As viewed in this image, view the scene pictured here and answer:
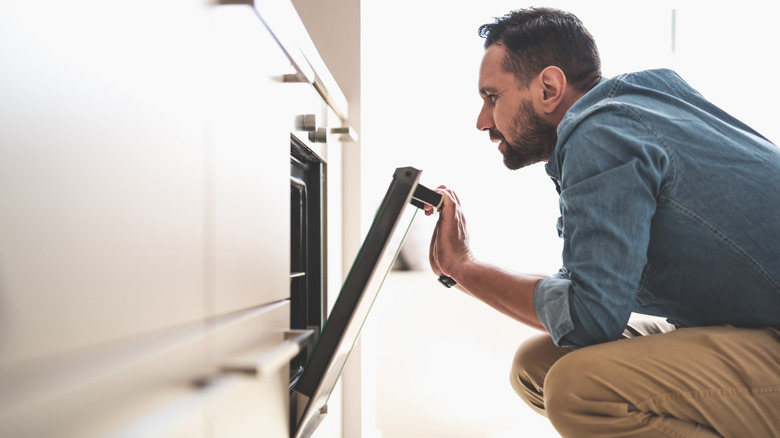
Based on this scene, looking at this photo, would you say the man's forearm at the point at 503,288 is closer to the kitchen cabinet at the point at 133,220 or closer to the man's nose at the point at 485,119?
the man's nose at the point at 485,119

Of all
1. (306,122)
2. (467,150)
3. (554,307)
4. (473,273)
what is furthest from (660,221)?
(467,150)

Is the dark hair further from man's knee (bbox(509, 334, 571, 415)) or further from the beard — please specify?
man's knee (bbox(509, 334, 571, 415))

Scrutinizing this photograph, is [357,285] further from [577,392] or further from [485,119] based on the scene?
[485,119]

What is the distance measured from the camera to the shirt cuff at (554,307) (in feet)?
3.11

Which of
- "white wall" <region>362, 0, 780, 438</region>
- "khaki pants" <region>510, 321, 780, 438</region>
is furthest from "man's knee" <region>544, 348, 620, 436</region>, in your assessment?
"white wall" <region>362, 0, 780, 438</region>

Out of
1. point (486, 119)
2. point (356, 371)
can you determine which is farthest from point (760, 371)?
point (356, 371)

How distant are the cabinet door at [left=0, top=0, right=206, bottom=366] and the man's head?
3.22ft

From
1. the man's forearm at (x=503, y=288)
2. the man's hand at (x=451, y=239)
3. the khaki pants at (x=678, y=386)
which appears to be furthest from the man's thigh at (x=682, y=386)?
the man's hand at (x=451, y=239)

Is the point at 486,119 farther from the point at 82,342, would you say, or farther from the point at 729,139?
the point at 82,342

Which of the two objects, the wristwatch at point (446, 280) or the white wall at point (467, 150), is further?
the white wall at point (467, 150)

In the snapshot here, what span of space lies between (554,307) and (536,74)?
637mm

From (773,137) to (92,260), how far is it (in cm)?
327

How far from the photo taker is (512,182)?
2.52m

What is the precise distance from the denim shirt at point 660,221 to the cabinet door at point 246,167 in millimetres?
508
